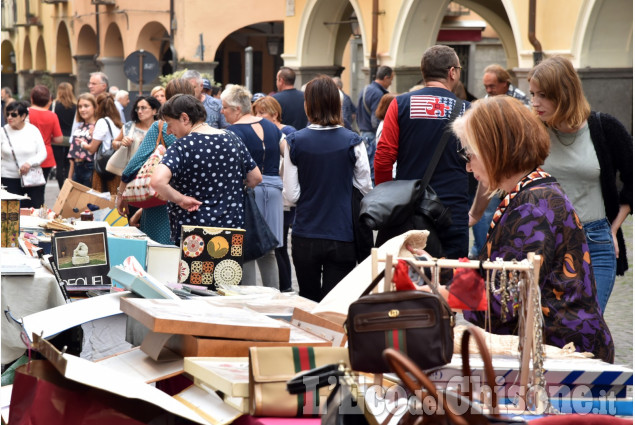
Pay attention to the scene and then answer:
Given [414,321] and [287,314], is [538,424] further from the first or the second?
[287,314]

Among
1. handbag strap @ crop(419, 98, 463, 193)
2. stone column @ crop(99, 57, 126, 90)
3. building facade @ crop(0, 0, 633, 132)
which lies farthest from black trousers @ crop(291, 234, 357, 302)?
stone column @ crop(99, 57, 126, 90)

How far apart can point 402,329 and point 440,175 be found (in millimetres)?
3082

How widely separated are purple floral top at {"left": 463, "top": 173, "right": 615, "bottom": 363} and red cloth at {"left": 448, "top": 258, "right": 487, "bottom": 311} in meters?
0.32

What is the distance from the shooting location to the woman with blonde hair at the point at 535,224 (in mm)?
2896

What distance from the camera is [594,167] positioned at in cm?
444

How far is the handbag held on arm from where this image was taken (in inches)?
199

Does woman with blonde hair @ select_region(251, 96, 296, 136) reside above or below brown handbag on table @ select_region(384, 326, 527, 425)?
above

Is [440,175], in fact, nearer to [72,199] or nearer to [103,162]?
[72,199]

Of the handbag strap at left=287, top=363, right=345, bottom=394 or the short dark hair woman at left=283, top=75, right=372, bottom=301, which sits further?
the short dark hair woman at left=283, top=75, right=372, bottom=301

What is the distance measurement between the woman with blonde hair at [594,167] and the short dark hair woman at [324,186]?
1.49 m

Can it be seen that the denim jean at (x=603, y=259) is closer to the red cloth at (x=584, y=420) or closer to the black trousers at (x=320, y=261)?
the black trousers at (x=320, y=261)

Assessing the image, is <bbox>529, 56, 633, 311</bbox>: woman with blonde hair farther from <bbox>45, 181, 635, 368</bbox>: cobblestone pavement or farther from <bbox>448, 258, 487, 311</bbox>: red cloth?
<bbox>448, 258, 487, 311</bbox>: red cloth

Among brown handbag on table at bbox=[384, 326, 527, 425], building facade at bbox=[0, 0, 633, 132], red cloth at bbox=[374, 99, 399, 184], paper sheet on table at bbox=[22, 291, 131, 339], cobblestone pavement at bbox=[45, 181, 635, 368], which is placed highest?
building facade at bbox=[0, 0, 633, 132]

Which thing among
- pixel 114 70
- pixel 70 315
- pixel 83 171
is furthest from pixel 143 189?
pixel 114 70
